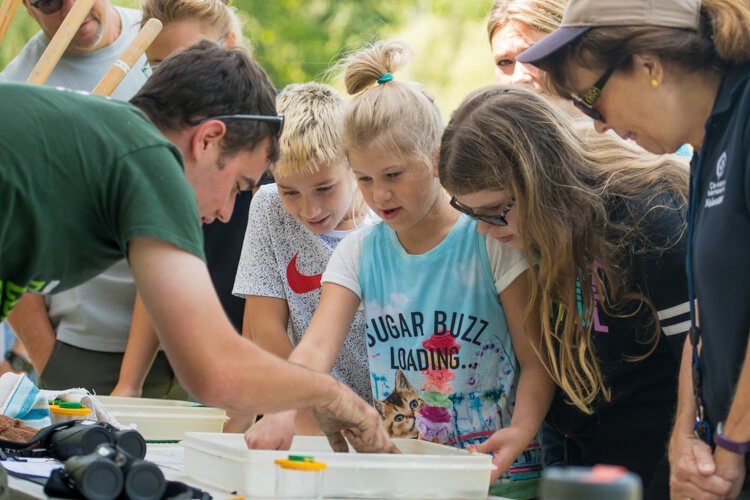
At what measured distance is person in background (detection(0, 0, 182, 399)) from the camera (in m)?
3.78

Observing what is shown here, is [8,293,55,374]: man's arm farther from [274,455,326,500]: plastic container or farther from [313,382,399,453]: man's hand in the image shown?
[274,455,326,500]: plastic container

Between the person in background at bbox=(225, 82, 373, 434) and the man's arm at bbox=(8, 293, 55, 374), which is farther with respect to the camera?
the man's arm at bbox=(8, 293, 55, 374)

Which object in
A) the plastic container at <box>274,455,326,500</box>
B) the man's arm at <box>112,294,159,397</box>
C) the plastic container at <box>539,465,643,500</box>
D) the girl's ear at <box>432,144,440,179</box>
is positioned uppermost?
the plastic container at <box>539,465,643,500</box>

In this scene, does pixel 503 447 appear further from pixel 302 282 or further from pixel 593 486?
pixel 593 486

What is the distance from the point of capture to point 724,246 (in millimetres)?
1988

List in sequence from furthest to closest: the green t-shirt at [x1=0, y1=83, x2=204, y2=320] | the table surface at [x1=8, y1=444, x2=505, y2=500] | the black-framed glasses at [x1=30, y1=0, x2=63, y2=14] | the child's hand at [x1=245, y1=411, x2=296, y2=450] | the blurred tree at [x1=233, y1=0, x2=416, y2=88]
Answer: the blurred tree at [x1=233, y1=0, x2=416, y2=88], the black-framed glasses at [x1=30, y1=0, x2=63, y2=14], the child's hand at [x1=245, y1=411, x2=296, y2=450], the table surface at [x1=8, y1=444, x2=505, y2=500], the green t-shirt at [x1=0, y1=83, x2=204, y2=320]

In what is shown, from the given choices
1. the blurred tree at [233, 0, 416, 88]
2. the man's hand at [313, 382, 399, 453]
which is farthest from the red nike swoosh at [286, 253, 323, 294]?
the blurred tree at [233, 0, 416, 88]

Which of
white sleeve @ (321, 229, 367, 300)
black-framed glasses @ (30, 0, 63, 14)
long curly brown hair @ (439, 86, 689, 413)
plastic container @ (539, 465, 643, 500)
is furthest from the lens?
black-framed glasses @ (30, 0, 63, 14)

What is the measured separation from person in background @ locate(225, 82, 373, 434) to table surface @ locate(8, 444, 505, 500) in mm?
487

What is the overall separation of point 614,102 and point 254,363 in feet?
3.12

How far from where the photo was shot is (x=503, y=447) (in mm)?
2475

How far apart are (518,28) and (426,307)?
1231 mm

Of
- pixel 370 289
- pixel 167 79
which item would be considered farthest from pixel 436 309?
pixel 167 79

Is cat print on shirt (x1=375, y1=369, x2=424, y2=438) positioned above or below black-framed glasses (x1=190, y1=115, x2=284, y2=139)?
below
